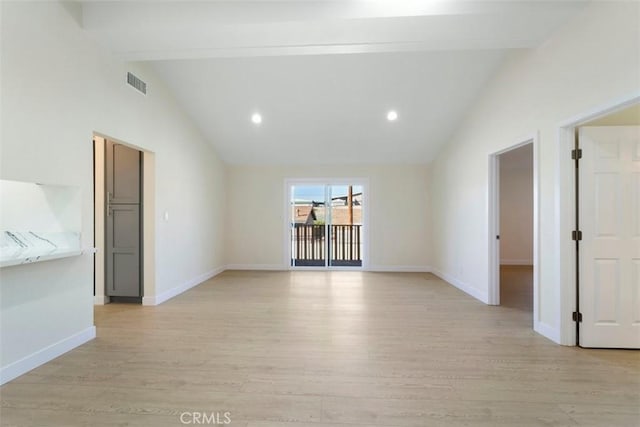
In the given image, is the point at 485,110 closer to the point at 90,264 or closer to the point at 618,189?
the point at 618,189

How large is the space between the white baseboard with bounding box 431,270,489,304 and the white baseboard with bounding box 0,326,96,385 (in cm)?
471

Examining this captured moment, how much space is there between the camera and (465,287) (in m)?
4.88

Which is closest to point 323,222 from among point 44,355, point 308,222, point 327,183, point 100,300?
point 308,222

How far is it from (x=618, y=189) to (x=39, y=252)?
502 centimetres

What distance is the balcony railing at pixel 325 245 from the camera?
22.8ft

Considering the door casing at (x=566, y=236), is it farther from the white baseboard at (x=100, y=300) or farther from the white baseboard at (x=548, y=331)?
the white baseboard at (x=100, y=300)

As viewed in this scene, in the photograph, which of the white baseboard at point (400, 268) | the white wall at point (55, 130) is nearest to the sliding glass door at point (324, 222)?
the white baseboard at point (400, 268)

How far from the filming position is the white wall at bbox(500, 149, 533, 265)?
7.43 metres

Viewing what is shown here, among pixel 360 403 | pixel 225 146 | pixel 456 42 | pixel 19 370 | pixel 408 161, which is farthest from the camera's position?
pixel 408 161

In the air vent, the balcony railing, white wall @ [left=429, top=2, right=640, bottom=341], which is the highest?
the air vent

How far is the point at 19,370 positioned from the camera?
232cm

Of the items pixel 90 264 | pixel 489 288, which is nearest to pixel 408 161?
pixel 489 288

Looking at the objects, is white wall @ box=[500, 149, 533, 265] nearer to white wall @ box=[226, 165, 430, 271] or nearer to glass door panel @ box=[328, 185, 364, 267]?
white wall @ box=[226, 165, 430, 271]

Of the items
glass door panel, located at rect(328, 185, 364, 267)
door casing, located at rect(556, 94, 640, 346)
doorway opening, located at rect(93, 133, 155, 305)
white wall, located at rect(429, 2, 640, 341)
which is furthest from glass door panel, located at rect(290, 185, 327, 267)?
door casing, located at rect(556, 94, 640, 346)
